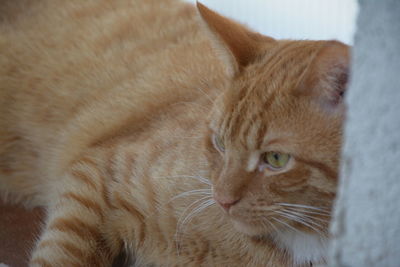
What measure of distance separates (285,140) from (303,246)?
31 cm

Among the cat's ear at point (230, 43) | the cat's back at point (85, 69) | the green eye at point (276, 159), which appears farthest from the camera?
the cat's back at point (85, 69)

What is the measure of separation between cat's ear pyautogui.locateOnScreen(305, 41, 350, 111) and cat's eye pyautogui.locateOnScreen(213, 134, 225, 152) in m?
0.29

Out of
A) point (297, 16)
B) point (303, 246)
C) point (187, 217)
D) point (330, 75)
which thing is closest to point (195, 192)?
point (187, 217)

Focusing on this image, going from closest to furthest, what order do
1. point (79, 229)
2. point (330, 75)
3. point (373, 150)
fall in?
point (373, 150) < point (330, 75) < point (79, 229)

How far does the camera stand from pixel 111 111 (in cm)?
216

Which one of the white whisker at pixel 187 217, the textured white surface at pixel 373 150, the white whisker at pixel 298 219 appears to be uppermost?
the textured white surface at pixel 373 150

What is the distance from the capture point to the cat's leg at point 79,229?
5.90 ft

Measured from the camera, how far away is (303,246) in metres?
1.46

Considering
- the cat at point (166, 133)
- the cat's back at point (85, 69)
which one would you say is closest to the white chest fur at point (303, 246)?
the cat at point (166, 133)

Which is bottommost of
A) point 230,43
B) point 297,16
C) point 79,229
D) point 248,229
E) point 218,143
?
point 79,229

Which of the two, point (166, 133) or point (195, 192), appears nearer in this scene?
point (195, 192)

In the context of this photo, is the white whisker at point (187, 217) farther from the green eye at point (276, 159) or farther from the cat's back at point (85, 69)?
the cat's back at point (85, 69)

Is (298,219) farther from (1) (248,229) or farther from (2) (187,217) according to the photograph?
(2) (187,217)

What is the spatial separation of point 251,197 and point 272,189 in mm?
54
